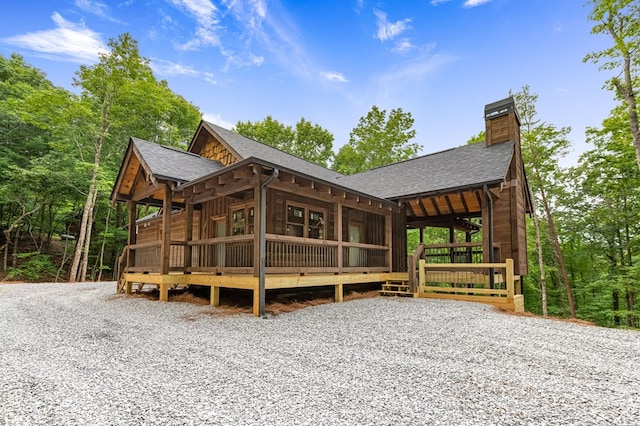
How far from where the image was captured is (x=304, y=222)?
1034cm

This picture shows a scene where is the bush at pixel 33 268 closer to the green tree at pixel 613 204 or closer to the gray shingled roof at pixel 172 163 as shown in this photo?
the gray shingled roof at pixel 172 163

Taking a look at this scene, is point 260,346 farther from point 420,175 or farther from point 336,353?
point 420,175

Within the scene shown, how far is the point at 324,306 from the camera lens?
27.0 ft

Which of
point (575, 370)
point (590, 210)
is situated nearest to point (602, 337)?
point (575, 370)

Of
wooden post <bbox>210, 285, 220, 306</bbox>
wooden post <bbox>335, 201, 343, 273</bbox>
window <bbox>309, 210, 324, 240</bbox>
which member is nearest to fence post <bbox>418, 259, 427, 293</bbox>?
wooden post <bbox>335, 201, 343, 273</bbox>

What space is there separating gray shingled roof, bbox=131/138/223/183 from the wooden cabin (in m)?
0.05

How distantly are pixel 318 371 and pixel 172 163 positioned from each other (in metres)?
8.43

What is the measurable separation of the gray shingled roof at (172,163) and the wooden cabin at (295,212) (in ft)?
0.16

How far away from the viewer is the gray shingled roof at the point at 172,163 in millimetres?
8953

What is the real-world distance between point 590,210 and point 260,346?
21009 millimetres

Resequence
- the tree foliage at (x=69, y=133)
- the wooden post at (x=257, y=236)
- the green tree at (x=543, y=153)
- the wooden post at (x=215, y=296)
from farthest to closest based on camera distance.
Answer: the green tree at (x=543, y=153), the tree foliage at (x=69, y=133), the wooden post at (x=215, y=296), the wooden post at (x=257, y=236)

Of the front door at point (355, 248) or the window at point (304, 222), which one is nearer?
the window at point (304, 222)

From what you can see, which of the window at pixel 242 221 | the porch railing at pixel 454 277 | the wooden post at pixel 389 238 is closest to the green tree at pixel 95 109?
the window at pixel 242 221

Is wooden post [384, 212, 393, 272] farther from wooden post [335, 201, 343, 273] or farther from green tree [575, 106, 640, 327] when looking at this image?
green tree [575, 106, 640, 327]
